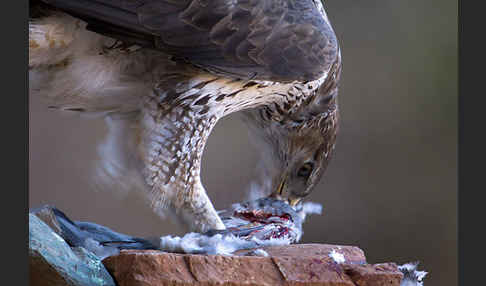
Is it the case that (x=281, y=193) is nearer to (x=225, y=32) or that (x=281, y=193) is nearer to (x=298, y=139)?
(x=298, y=139)

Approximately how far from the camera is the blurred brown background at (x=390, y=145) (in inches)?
142

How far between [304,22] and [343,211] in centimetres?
183

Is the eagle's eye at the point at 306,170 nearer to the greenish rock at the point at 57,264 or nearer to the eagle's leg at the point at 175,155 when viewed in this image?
the eagle's leg at the point at 175,155

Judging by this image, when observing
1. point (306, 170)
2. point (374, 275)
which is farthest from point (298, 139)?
point (374, 275)

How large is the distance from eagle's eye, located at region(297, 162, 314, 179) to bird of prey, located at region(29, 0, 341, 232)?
521 millimetres

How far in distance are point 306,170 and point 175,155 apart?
35.3 inches

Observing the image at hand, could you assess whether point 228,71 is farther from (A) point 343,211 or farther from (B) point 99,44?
(A) point 343,211

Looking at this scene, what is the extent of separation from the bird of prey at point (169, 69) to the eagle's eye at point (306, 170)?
52cm

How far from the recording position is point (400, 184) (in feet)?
12.8

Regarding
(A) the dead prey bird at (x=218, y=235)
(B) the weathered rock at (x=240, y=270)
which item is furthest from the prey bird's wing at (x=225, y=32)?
(B) the weathered rock at (x=240, y=270)

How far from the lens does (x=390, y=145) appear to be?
3869mm

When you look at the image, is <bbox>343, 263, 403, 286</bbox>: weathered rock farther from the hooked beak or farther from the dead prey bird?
the hooked beak

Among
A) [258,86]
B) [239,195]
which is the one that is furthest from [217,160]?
[258,86]

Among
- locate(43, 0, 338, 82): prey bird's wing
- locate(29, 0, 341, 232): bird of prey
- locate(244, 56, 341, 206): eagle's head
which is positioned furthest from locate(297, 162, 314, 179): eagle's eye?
locate(43, 0, 338, 82): prey bird's wing
